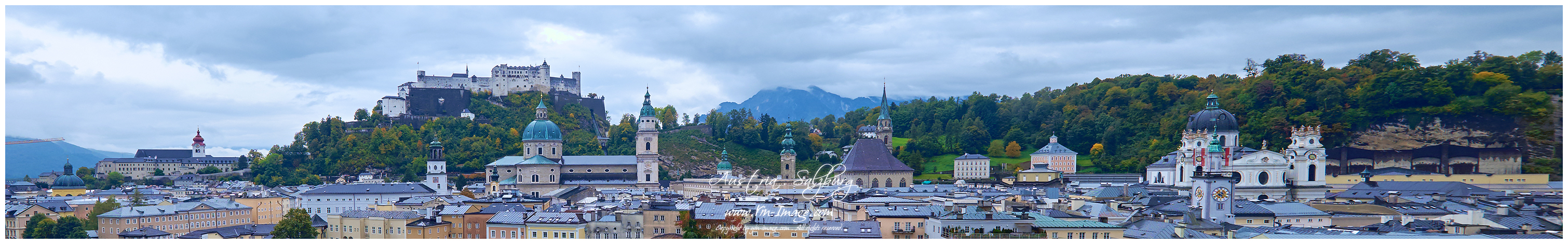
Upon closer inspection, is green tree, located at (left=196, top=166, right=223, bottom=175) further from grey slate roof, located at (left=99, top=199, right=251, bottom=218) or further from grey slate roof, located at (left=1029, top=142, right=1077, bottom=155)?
grey slate roof, located at (left=1029, top=142, right=1077, bottom=155)

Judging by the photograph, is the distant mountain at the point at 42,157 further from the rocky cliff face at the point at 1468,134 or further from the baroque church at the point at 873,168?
the rocky cliff face at the point at 1468,134

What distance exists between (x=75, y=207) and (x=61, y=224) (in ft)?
23.8

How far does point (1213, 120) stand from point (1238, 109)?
11.3 meters

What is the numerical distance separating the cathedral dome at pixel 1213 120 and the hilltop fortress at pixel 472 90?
45448 mm

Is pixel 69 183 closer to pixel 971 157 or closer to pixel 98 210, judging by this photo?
pixel 98 210

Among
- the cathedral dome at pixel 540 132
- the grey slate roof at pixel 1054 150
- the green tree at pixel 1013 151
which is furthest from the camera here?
the green tree at pixel 1013 151

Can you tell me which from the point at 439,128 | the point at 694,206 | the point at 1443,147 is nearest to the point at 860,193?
the point at 694,206

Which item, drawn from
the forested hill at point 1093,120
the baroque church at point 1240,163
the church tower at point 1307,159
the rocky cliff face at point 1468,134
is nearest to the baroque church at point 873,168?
the forested hill at point 1093,120

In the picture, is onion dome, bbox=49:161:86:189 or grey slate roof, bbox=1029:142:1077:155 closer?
onion dome, bbox=49:161:86:189

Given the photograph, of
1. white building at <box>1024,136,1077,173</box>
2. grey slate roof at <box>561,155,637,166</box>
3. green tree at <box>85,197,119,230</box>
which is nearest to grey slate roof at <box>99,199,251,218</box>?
green tree at <box>85,197,119,230</box>

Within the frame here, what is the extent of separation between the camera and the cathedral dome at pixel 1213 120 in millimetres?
56781

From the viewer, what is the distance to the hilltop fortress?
3282 inches

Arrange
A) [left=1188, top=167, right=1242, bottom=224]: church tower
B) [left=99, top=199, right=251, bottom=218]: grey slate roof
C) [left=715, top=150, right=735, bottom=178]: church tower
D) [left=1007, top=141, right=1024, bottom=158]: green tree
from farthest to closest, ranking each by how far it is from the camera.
A: [left=1007, top=141, right=1024, bottom=158]: green tree
[left=715, top=150, right=735, bottom=178]: church tower
[left=99, top=199, right=251, bottom=218]: grey slate roof
[left=1188, top=167, right=1242, bottom=224]: church tower

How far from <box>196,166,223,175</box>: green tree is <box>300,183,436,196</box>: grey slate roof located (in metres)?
26.4
